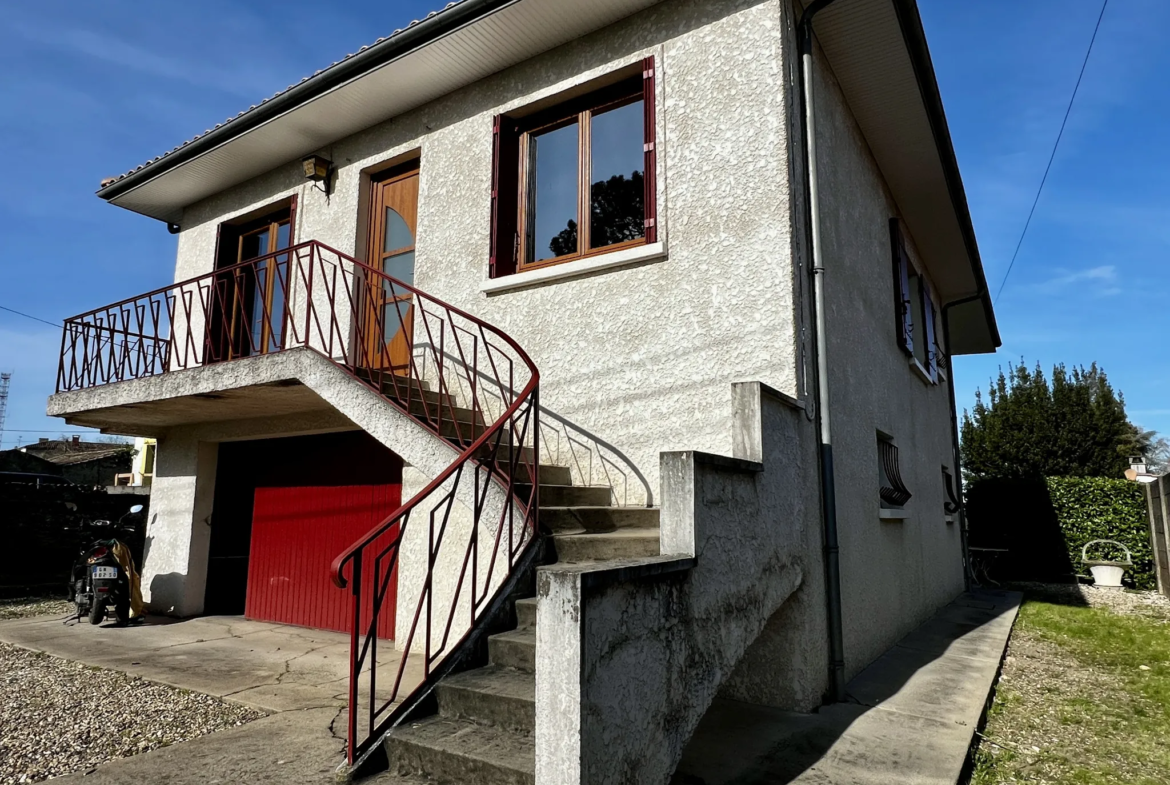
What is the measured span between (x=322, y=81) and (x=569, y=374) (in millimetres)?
3508

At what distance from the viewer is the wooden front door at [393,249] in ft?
21.8

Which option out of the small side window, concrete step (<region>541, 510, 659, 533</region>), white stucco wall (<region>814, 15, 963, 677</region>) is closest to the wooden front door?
concrete step (<region>541, 510, 659, 533</region>)

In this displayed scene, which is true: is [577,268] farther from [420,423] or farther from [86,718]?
[86,718]

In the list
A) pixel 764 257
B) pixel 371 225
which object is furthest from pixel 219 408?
pixel 764 257

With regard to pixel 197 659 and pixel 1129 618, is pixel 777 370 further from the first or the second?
pixel 1129 618

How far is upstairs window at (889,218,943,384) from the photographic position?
754cm

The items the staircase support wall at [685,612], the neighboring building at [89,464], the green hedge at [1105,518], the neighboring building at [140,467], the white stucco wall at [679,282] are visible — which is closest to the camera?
the staircase support wall at [685,612]

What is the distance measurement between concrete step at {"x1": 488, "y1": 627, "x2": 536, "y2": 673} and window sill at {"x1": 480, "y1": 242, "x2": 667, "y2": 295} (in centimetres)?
272

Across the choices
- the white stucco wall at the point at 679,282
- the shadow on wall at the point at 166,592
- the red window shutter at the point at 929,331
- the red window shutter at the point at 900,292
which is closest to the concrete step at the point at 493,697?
the white stucco wall at the point at 679,282

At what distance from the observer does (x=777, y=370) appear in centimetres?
436

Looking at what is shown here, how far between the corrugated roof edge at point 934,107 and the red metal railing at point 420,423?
3.65 m

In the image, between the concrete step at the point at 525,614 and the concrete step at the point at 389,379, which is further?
the concrete step at the point at 389,379

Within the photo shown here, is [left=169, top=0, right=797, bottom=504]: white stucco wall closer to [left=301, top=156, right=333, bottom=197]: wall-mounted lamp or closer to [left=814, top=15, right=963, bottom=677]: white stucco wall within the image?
[left=814, top=15, right=963, bottom=677]: white stucco wall

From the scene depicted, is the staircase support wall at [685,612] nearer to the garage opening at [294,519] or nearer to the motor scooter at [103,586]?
the garage opening at [294,519]
